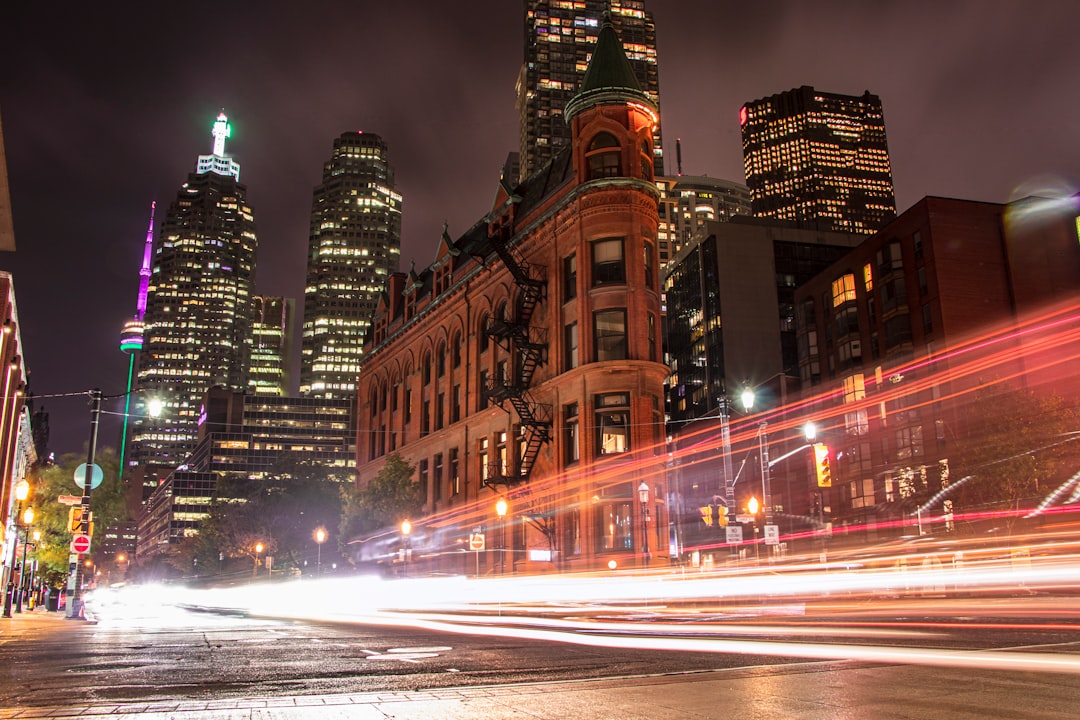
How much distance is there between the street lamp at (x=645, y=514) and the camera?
118 feet

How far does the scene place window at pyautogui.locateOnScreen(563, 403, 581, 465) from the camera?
4056cm

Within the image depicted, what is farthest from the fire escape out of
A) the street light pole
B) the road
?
the road

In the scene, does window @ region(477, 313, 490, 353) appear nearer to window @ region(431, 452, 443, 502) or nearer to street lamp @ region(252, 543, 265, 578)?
window @ region(431, 452, 443, 502)

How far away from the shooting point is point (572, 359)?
41.8m

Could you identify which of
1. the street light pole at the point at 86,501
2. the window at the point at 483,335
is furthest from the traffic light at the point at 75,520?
the window at the point at 483,335

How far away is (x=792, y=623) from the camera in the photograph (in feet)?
65.9

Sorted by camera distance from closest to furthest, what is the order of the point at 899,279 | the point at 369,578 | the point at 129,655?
1. the point at 129,655
2. the point at 369,578
3. the point at 899,279

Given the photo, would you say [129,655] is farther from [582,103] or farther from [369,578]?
[582,103]

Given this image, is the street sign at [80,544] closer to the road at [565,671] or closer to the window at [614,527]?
the road at [565,671]

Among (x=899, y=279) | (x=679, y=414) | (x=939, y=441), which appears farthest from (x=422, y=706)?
(x=679, y=414)

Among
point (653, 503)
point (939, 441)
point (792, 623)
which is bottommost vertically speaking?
point (792, 623)

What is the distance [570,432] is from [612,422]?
279 centimetres

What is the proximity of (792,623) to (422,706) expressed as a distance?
14335mm

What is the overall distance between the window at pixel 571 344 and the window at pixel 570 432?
2134 mm
